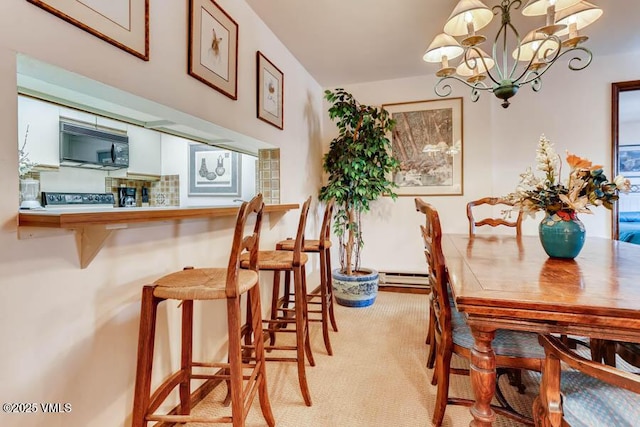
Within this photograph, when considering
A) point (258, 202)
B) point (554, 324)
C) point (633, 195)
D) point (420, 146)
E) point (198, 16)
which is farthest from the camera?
point (633, 195)

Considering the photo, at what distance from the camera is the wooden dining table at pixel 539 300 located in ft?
2.85

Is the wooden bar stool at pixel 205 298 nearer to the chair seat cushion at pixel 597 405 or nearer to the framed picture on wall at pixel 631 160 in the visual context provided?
the chair seat cushion at pixel 597 405

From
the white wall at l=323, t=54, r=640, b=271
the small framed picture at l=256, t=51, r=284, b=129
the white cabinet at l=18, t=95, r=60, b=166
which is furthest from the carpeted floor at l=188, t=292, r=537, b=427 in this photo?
the white cabinet at l=18, t=95, r=60, b=166

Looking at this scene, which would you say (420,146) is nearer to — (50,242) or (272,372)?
(272,372)

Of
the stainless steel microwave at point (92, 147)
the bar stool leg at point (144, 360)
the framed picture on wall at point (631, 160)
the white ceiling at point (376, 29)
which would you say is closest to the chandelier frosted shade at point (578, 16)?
the white ceiling at point (376, 29)

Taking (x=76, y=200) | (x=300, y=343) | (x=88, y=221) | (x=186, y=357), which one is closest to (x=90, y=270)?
(x=88, y=221)

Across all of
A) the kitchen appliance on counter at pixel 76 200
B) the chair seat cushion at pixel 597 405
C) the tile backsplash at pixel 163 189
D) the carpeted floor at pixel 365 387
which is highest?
the tile backsplash at pixel 163 189

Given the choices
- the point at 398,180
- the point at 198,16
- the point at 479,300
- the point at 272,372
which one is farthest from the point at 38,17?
the point at 398,180

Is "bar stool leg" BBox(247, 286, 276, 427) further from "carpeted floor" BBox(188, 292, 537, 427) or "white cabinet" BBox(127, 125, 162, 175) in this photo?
"white cabinet" BBox(127, 125, 162, 175)

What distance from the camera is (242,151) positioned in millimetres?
2693

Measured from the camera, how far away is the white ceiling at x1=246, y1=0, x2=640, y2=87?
7.36 ft

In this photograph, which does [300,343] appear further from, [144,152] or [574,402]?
[144,152]

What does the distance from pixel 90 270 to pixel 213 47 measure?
53.2 inches

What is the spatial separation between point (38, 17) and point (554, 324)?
71.2 inches
